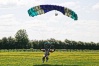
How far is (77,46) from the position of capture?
178 metres

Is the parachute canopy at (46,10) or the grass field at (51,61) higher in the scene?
the parachute canopy at (46,10)

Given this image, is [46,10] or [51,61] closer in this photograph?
[46,10]

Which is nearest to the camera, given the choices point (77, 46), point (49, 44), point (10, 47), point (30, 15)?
point (30, 15)

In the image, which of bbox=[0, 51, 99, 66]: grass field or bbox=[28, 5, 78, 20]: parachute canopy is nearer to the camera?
bbox=[28, 5, 78, 20]: parachute canopy

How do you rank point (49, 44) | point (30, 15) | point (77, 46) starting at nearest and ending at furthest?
point (30, 15)
point (49, 44)
point (77, 46)

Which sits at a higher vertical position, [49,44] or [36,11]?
[36,11]

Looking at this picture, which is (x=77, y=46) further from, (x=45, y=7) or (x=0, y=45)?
(x=45, y=7)

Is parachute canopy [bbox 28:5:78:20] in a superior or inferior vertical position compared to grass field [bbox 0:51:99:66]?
superior

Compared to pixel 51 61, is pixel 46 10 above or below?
above

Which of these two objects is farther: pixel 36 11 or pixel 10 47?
pixel 10 47

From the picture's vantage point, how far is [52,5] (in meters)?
35.8

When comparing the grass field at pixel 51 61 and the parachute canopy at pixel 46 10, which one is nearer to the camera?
the parachute canopy at pixel 46 10

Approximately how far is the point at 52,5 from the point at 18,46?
424 ft

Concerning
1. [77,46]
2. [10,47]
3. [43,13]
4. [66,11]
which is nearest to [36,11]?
[43,13]
